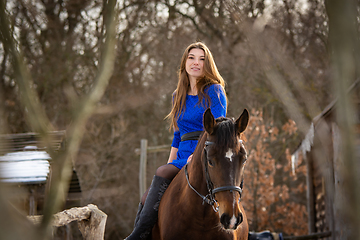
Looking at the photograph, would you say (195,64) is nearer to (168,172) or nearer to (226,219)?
(168,172)

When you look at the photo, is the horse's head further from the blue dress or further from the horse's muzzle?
the blue dress

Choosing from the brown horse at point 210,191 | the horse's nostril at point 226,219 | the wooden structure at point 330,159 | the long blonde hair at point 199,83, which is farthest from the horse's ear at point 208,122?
the wooden structure at point 330,159

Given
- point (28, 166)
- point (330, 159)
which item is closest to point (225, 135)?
point (330, 159)

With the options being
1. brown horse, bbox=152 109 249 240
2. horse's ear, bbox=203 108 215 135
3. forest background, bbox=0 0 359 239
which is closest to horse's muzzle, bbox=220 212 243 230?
brown horse, bbox=152 109 249 240

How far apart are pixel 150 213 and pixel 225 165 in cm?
100

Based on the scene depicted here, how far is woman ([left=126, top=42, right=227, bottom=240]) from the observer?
9.11 feet

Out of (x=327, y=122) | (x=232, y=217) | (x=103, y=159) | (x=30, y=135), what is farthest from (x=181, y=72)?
(x=103, y=159)

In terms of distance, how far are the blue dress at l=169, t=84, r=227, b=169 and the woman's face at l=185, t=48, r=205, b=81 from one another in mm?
176

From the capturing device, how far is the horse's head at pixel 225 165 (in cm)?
191

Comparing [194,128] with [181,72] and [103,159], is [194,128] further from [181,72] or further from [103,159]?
[103,159]

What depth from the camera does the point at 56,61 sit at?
40.9 feet

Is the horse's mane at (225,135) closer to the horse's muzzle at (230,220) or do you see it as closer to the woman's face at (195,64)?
the horse's muzzle at (230,220)

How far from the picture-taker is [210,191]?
2154 millimetres

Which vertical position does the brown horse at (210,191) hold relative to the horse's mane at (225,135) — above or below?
below
